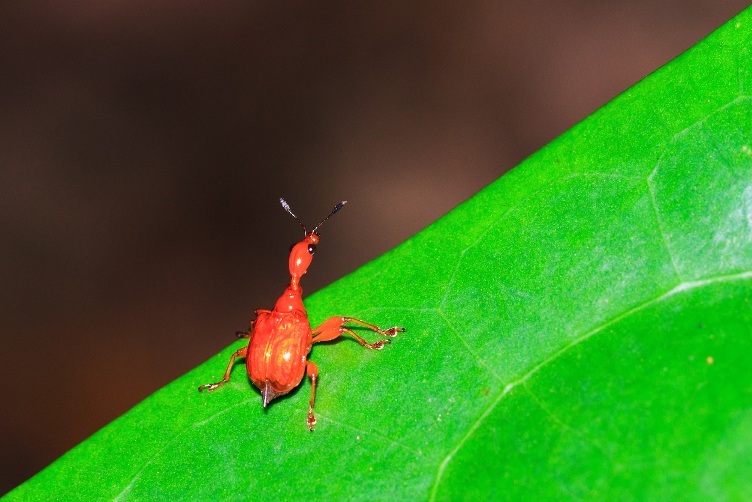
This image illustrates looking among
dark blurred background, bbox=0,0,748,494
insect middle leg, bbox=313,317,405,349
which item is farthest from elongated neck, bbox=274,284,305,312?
dark blurred background, bbox=0,0,748,494

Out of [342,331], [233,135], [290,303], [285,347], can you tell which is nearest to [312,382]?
[342,331]

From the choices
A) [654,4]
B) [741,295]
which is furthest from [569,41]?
[741,295]

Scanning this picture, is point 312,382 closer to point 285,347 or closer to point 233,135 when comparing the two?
point 285,347

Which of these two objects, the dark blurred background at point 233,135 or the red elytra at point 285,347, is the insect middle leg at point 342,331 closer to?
the red elytra at point 285,347

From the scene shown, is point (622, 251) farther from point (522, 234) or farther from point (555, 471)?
point (555, 471)

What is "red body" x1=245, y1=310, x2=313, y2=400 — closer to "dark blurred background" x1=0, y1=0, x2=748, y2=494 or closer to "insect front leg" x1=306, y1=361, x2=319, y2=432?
"insect front leg" x1=306, y1=361, x2=319, y2=432

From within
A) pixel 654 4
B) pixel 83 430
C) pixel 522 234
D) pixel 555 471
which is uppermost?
pixel 522 234
